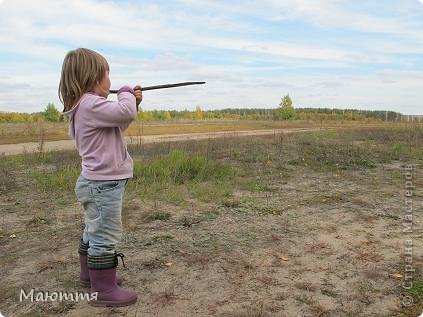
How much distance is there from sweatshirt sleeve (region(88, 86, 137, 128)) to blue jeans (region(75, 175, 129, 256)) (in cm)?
36

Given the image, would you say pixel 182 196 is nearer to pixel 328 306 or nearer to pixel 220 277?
pixel 220 277

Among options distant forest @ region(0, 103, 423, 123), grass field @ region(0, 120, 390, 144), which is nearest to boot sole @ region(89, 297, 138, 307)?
grass field @ region(0, 120, 390, 144)

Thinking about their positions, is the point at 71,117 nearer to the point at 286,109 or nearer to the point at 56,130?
the point at 56,130

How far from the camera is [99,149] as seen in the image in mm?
2699

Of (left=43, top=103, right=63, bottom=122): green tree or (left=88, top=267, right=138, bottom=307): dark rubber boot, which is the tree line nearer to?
(left=43, top=103, right=63, bottom=122): green tree

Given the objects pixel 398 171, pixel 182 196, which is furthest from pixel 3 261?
pixel 398 171

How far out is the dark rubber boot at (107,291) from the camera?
2.79 meters

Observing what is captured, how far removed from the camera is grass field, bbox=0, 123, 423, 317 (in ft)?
9.34

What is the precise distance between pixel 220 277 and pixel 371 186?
13.5 ft

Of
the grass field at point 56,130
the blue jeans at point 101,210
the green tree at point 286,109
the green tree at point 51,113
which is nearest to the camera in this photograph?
the blue jeans at point 101,210

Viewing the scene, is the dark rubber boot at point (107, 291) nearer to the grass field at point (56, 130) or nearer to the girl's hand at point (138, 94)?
the girl's hand at point (138, 94)

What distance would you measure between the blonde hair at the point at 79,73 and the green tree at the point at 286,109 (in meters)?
53.7

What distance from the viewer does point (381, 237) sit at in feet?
13.6

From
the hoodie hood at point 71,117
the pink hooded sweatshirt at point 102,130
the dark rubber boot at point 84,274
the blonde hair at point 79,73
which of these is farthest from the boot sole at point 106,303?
the blonde hair at point 79,73
